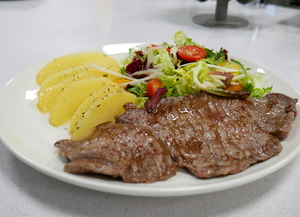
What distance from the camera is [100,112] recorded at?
2428 millimetres

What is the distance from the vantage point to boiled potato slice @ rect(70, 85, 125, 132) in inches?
95.4

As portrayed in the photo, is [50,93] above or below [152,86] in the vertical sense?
above

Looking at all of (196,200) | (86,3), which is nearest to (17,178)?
(196,200)

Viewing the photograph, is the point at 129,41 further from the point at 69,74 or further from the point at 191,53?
the point at 69,74

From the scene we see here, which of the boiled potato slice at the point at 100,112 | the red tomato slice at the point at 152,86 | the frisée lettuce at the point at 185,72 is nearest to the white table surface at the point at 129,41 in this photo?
the boiled potato slice at the point at 100,112

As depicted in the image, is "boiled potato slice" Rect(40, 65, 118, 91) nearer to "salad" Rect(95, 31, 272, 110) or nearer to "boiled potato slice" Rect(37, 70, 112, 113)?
"boiled potato slice" Rect(37, 70, 112, 113)

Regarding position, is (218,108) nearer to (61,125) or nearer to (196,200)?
(196,200)

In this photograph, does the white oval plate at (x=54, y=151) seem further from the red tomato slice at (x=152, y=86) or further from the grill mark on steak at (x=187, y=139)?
the red tomato slice at (x=152, y=86)

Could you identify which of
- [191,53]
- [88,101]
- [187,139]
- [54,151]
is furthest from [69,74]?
[187,139]

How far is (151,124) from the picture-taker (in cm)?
226

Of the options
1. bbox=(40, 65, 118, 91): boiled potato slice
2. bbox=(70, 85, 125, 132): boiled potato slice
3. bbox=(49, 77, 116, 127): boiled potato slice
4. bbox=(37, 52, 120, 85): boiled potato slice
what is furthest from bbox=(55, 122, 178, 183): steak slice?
bbox=(37, 52, 120, 85): boiled potato slice

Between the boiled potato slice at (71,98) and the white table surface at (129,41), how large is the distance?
0.47m

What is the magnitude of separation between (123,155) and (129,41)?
12.3ft

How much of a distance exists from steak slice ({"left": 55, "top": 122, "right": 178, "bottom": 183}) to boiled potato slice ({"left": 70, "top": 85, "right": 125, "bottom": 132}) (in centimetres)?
40
